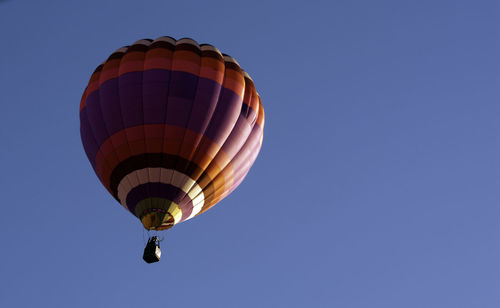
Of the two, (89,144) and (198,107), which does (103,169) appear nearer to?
(89,144)

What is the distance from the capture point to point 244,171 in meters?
23.8

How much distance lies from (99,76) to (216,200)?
5330mm

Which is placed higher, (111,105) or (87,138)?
(111,105)

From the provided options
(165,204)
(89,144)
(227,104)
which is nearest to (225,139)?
(227,104)

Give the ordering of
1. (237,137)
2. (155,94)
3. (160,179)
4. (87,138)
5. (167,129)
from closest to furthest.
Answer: (160,179), (167,129), (155,94), (237,137), (87,138)

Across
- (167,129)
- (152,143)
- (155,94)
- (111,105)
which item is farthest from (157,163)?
(111,105)

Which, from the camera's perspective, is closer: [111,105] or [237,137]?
[111,105]

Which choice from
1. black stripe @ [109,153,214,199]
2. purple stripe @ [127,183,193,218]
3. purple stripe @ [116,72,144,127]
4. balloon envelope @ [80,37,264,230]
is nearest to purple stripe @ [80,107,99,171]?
balloon envelope @ [80,37,264,230]

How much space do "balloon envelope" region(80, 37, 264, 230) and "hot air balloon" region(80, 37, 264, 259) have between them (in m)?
0.03

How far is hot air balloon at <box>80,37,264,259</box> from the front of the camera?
21500 millimetres

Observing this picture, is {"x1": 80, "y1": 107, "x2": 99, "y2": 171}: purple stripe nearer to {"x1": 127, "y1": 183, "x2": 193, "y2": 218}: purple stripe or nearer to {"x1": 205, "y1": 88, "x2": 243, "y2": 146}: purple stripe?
{"x1": 127, "y1": 183, "x2": 193, "y2": 218}: purple stripe

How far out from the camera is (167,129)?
21594 mm

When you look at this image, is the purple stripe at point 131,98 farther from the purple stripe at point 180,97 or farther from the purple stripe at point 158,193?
the purple stripe at point 158,193

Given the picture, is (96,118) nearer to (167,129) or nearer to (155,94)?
(155,94)
